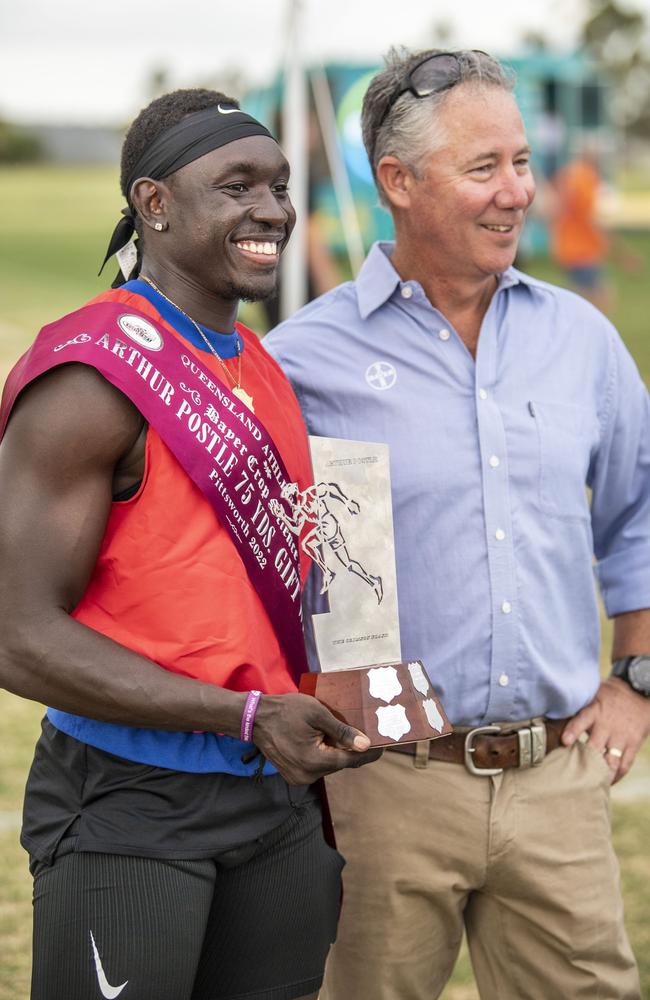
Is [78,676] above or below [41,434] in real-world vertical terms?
below

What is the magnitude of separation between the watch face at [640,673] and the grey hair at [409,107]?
4.08 ft

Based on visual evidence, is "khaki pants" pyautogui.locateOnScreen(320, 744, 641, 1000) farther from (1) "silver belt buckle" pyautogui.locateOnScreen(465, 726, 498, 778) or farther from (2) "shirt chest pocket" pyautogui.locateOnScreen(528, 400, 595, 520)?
(2) "shirt chest pocket" pyautogui.locateOnScreen(528, 400, 595, 520)

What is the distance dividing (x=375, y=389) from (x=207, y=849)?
1095 millimetres

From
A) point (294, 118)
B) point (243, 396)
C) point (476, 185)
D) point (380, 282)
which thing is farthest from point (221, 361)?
point (294, 118)

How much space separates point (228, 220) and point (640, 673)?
1.50 meters

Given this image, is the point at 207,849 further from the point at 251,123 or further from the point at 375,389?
the point at 251,123

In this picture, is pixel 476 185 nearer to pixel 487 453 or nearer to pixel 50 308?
pixel 487 453

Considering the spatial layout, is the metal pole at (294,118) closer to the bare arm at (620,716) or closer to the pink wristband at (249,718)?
the bare arm at (620,716)

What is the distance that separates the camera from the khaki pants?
2.87 meters

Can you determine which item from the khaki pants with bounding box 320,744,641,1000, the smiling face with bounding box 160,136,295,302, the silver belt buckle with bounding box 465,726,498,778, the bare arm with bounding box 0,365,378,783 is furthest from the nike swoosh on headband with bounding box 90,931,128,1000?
the smiling face with bounding box 160,136,295,302

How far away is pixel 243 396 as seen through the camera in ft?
8.12

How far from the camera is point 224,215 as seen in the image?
2.35 meters

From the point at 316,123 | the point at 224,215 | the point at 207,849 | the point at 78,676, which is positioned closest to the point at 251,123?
the point at 224,215

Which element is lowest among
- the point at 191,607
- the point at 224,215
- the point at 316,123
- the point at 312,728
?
the point at 312,728
